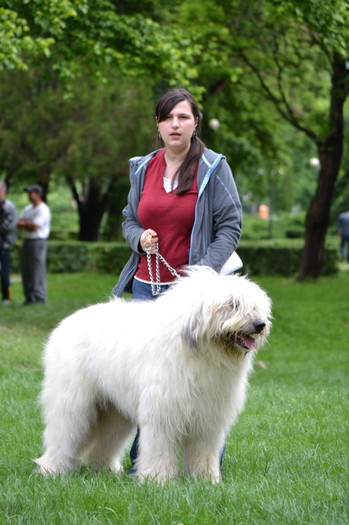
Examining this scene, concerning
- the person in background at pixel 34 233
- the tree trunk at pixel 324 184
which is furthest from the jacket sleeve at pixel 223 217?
the tree trunk at pixel 324 184

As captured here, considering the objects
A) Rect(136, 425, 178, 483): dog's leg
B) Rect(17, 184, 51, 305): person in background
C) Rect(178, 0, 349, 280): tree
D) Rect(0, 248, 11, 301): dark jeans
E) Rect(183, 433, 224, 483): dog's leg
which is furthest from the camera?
Rect(178, 0, 349, 280): tree

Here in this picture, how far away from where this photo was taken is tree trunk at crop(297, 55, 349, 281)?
1941 centimetres

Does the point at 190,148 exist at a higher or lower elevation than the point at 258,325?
higher

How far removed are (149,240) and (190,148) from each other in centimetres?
74

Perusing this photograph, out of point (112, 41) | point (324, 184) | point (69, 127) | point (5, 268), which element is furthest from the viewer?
point (69, 127)

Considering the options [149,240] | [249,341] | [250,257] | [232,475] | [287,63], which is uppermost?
[287,63]

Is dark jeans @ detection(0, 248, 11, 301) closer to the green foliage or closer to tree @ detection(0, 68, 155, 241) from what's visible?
the green foliage

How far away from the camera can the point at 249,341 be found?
4.41 m

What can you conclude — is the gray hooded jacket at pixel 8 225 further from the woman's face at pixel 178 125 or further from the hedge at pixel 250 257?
the woman's face at pixel 178 125

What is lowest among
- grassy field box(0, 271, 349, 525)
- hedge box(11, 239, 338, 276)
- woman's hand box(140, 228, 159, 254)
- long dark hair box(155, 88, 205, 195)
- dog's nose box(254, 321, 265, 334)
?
hedge box(11, 239, 338, 276)

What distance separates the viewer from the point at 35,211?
1533 centimetres

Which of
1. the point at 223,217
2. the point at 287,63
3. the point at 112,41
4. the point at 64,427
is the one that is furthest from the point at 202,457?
the point at 287,63

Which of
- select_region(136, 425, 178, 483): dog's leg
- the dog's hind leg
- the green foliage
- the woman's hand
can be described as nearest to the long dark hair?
the woman's hand

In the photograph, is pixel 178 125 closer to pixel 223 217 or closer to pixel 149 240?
pixel 223 217
